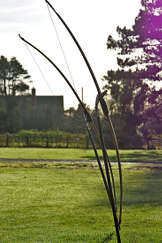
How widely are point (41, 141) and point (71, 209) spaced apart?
26.9 metres

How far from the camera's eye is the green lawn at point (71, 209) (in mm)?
6473

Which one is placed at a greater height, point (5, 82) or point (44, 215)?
point (5, 82)

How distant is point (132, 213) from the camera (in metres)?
8.27

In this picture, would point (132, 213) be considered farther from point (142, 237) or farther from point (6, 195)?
point (6, 195)

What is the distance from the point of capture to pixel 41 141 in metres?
35.4

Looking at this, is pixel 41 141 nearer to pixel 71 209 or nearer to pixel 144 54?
pixel 144 54

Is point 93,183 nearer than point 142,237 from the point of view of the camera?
No

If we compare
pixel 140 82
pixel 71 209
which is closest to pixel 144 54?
pixel 140 82

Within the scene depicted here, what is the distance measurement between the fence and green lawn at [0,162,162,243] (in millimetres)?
19548

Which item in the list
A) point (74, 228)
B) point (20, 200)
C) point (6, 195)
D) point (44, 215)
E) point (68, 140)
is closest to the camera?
point (74, 228)

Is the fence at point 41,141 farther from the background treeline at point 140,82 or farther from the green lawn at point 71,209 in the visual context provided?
the green lawn at point 71,209

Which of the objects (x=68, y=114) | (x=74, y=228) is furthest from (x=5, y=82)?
(x=74, y=228)

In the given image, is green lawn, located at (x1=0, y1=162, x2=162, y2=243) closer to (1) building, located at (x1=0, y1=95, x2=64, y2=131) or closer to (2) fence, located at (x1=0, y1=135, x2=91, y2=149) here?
(2) fence, located at (x1=0, y1=135, x2=91, y2=149)

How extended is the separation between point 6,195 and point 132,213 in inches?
121
